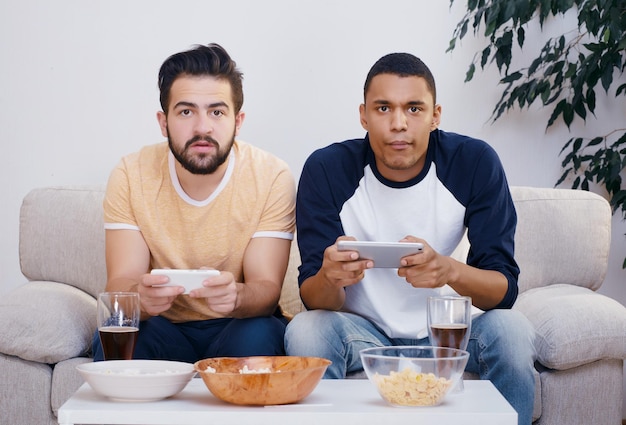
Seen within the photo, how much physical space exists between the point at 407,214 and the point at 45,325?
1.01m

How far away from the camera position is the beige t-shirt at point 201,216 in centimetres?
229

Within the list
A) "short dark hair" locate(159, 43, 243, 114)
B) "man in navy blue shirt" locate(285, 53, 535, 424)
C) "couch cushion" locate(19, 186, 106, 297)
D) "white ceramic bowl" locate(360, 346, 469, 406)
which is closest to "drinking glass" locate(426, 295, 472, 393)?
"white ceramic bowl" locate(360, 346, 469, 406)

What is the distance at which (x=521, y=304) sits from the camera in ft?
8.07

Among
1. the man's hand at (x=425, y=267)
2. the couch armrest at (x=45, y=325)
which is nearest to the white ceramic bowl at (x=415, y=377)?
the man's hand at (x=425, y=267)

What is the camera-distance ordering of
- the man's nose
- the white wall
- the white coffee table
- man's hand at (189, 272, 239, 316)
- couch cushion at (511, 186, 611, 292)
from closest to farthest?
the white coffee table, man's hand at (189, 272, 239, 316), the man's nose, couch cushion at (511, 186, 611, 292), the white wall

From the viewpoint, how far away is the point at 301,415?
1.35 metres

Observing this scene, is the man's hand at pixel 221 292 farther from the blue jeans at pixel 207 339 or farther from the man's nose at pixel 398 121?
the man's nose at pixel 398 121

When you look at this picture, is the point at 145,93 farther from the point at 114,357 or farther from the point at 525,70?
the point at 114,357

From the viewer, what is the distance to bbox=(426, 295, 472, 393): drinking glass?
151 cm

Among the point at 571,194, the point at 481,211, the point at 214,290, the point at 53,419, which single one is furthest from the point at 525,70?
the point at 53,419

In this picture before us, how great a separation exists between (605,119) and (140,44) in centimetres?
174

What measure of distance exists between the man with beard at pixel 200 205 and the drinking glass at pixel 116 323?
589 mm

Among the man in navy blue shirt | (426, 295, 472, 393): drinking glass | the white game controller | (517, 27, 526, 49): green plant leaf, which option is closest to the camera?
(426, 295, 472, 393): drinking glass

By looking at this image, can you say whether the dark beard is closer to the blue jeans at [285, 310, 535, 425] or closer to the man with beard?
the man with beard
